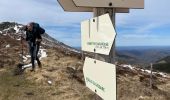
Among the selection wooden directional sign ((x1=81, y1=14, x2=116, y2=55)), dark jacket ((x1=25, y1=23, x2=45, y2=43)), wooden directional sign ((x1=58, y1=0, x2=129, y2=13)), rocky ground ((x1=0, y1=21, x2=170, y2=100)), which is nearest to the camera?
wooden directional sign ((x1=81, y1=14, x2=116, y2=55))

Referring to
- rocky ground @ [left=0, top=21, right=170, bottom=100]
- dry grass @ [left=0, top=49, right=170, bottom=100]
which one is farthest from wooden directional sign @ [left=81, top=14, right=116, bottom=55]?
dry grass @ [left=0, top=49, right=170, bottom=100]

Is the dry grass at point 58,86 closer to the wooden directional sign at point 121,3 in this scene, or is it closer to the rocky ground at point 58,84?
the rocky ground at point 58,84

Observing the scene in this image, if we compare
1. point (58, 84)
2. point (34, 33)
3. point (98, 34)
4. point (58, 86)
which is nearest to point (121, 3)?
point (98, 34)

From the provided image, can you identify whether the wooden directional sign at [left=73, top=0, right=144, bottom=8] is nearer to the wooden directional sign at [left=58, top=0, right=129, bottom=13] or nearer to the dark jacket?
the wooden directional sign at [left=58, top=0, right=129, bottom=13]

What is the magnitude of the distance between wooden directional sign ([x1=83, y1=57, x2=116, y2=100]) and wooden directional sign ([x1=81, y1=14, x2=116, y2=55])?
0.90 feet

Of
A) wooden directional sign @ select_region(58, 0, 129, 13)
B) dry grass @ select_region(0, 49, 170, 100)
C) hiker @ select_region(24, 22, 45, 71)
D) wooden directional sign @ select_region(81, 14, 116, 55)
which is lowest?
dry grass @ select_region(0, 49, 170, 100)

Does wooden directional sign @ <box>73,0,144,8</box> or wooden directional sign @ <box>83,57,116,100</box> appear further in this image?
wooden directional sign @ <box>73,0,144,8</box>

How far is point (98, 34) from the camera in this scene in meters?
8.29

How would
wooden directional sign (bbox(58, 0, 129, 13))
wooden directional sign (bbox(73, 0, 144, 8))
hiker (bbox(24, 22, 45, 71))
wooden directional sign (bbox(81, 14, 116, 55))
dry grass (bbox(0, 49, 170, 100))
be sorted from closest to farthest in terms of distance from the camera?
1. wooden directional sign (bbox(81, 14, 116, 55))
2. wooden directional sign (bbox(73, 0, 144, 8))
3. wooden directional sign (bbox(58, 0, 129, 13))
4. dry grass (bbox(0, 49, 170, 100))
5. hiker (bbox(24, 22, 45, 71))

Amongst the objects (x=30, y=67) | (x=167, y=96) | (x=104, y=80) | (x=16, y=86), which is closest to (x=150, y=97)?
(x=167, y=96)

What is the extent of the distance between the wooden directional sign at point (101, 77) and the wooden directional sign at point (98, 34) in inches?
10.8

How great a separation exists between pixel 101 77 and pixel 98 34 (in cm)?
81

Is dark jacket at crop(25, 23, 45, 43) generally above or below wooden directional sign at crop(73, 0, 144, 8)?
below

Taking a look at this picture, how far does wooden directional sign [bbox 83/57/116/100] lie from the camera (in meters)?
7.57
